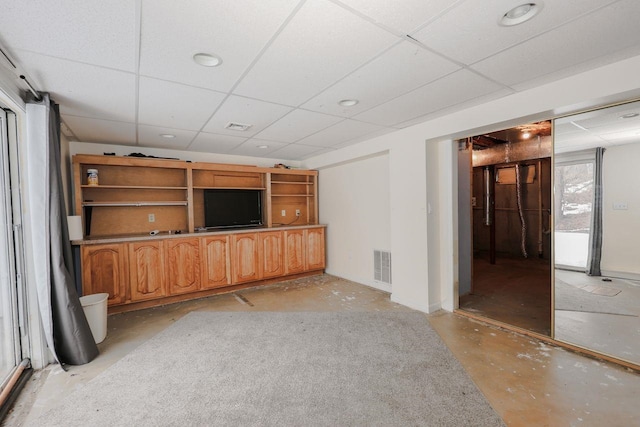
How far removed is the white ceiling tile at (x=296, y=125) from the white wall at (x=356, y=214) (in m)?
1.23

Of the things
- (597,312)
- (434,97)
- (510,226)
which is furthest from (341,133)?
(510,226)

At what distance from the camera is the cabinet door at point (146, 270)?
3639mm

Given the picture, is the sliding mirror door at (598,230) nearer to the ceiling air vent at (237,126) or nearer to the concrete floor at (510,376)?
the concrete floor at (510,376)

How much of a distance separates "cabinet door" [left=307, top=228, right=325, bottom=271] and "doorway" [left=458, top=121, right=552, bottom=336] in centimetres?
241

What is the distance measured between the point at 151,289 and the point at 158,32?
130 inches

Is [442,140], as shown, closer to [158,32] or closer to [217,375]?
[158,32]

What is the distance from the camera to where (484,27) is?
159cm

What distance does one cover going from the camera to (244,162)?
522 cm

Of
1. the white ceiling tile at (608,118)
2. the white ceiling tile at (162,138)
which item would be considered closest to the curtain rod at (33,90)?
the white ceiling tile at (162,138)

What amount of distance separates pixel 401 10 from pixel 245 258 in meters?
3.92

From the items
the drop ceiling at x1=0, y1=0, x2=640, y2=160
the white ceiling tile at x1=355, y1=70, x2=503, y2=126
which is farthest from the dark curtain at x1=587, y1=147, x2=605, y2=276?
the white ceiling tile at x1=355, y1=70, x2=503, y2=126

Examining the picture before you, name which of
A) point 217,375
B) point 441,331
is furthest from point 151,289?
point 441,331

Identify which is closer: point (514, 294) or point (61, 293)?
point (61, 293)

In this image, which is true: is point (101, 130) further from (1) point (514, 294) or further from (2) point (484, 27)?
(1) point (514, 294)
